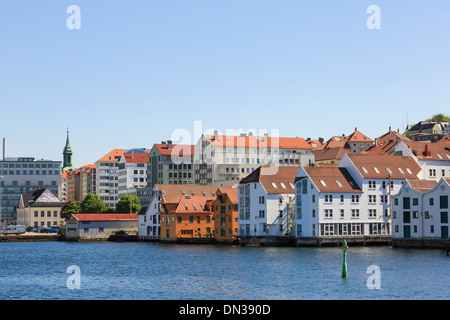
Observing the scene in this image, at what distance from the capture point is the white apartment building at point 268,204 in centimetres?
13825

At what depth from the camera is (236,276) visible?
79062 mm

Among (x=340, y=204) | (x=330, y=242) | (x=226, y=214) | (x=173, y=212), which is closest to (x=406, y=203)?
(x=340, y=204)

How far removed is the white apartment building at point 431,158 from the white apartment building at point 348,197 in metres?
10.2

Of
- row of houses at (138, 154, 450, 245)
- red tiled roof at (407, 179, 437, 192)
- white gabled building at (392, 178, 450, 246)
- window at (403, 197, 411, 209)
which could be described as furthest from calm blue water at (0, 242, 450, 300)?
red tiled roof at (407, 179, 437, 192)

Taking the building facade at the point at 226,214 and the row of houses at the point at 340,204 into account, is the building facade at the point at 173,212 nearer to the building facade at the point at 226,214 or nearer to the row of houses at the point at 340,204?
the building facade at the point at 226,214

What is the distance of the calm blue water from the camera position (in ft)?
210

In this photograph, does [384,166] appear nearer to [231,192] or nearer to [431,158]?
[431,158]

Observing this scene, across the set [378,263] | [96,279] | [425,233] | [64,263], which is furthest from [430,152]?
[96,279]

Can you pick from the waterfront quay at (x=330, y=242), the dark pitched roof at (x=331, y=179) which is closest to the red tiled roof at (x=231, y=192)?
the waterfront quay at (x=330, y=242)

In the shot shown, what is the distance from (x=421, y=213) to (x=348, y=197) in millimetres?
14820
